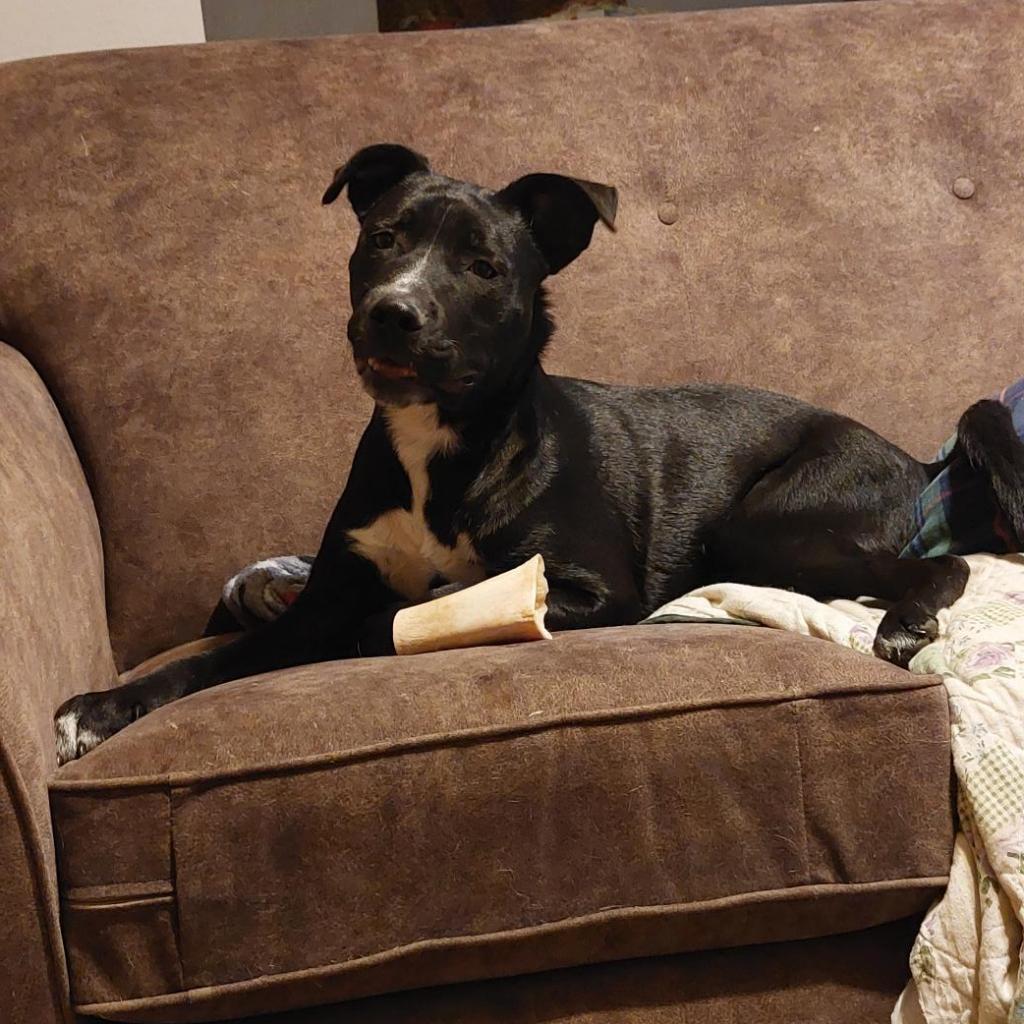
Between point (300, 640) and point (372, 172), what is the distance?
70 cm

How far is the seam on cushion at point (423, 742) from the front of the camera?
138 cm

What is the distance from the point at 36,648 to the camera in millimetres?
1535

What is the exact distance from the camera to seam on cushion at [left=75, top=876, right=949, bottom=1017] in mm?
1394

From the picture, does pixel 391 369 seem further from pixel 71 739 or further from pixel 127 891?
pixel 127 891

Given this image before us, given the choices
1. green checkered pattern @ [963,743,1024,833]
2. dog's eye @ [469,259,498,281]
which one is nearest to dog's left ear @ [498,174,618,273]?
dog's eye @ [469,259,498,281]

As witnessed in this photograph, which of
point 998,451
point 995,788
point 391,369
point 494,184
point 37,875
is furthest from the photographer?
point 494,184

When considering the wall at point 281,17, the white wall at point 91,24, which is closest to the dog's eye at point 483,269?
the white wall at point 91,24

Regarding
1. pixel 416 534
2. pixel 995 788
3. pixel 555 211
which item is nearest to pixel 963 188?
pixel 555 211

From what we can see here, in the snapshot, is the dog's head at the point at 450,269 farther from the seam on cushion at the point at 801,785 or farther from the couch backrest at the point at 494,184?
the seam on cushion at the point at 801,785

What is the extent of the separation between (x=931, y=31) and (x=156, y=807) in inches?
80.2

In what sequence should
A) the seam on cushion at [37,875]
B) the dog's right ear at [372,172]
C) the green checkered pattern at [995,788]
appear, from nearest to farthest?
the seam on cushion at [37,875] → the green checkered pattern at [995,788] → the dog's right ear at [372,172]

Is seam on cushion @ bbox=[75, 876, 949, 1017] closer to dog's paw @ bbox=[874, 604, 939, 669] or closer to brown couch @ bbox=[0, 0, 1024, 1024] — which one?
brown couch @ bbox=[0, 0, 1024, 1024]

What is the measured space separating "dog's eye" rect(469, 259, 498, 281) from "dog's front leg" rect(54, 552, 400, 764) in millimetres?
461

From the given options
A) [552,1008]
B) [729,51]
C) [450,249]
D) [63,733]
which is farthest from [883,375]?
[63,733]
